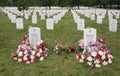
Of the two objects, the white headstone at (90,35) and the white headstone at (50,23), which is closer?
the white headstone at (90,35)

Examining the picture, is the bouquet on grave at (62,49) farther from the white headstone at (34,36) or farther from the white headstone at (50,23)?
the white headstone at (50,23)

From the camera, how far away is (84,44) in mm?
10172

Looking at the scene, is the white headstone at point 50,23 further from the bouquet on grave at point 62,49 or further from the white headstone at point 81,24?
the bouquet on grave at point 62,49

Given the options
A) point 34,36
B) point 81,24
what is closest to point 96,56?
point 34,36

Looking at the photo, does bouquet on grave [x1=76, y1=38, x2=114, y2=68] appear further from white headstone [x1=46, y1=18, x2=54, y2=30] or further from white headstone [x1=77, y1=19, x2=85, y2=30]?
white headstone [x1=46, y1=18, x2=54, y2=30]

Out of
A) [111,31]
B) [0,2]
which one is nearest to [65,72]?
[111,31]

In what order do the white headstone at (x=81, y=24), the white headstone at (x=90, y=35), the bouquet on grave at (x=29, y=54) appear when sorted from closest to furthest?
the bouquet on grave at (x=29, y=54)
the white headstone at (x=90, y=35)
the white headstone at (x=81, y=24)

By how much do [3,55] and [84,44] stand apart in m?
3.70

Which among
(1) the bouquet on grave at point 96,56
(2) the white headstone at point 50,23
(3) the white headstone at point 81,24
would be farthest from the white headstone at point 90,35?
(2) the white headstone at point 50,23

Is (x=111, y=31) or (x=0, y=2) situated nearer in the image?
(x=111, y=31)

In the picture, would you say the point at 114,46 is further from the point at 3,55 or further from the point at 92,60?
the point at 3,55

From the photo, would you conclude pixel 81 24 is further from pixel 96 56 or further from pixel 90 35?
pixel 96 56

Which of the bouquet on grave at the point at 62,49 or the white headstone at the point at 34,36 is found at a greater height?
the white headstone at the point at 34,36

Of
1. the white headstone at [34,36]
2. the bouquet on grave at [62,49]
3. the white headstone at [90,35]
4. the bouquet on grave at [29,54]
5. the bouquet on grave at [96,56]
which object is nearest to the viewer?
the bouquet on grave at [96,56]
